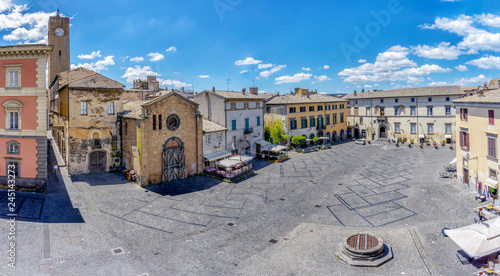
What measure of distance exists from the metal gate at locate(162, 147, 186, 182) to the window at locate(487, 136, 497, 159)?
25.0m

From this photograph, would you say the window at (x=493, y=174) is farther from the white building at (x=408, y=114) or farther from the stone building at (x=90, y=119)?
the stone building at (x=90, y=119)

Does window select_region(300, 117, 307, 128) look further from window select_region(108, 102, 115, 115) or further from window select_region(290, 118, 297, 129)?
window select_region(108, 102, 115, 115)

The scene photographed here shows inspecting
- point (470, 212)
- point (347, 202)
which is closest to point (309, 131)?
point (347, 202)

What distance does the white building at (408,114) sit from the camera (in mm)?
48094

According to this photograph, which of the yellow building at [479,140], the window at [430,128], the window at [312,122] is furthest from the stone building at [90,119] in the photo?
the window at [430,128]

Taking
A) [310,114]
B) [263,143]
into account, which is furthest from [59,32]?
[310,114]

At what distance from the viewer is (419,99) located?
5031 cm

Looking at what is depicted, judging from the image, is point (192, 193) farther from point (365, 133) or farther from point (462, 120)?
point (365, 133)

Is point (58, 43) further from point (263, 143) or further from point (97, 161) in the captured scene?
point (263, 143)

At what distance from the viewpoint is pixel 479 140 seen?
896 inches

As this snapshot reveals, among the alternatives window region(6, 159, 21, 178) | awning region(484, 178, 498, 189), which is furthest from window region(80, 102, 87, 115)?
awning region(484, 178, 498, 189)

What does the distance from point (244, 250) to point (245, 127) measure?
2437 cm

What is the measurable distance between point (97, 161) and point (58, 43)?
21.6m

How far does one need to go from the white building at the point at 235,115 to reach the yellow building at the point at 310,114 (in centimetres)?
562
